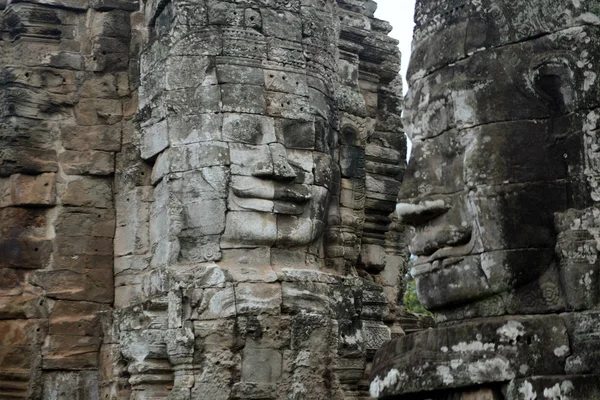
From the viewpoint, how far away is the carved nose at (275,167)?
12500mm

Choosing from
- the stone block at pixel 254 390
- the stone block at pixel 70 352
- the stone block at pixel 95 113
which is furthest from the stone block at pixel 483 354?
the stone block at pixel 95 113

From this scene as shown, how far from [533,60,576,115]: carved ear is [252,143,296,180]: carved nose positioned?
242 inches

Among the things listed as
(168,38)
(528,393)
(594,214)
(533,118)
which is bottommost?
(528,393)

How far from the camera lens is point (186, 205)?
1256cm

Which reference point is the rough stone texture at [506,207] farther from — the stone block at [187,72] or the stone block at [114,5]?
the stone block at [114,5]

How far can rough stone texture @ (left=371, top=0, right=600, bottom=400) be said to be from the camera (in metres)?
6.21

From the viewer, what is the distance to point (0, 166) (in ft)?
44.7

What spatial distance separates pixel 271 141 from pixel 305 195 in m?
0.64

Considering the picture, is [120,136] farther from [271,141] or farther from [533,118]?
[533,118]

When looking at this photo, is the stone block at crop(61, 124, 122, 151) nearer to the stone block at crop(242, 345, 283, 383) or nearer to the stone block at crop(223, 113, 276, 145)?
the stone block at crop(223, 113, 276, 145)

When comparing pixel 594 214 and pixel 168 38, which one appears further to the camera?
pixel 168 38

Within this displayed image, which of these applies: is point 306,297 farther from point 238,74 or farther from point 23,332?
point 23,332

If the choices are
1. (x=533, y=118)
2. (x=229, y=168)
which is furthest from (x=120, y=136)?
(x=533, y=118)

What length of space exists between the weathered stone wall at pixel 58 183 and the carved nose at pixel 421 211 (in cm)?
732
